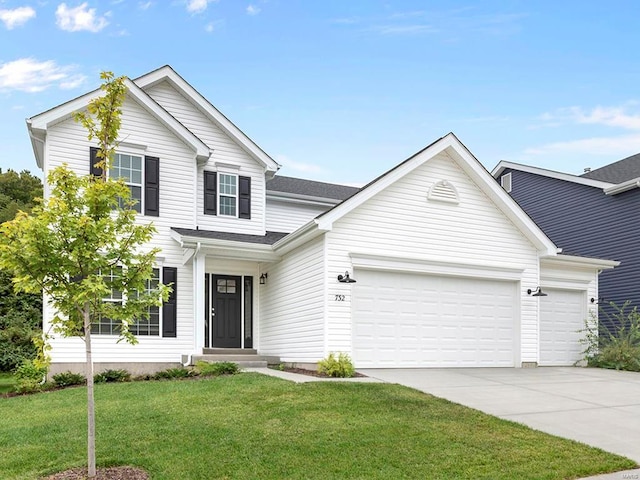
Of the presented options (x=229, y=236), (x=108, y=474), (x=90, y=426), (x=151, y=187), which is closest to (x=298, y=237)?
(x=229, y=236)

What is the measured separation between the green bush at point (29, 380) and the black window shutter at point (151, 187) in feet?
15.1

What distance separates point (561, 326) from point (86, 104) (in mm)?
14044

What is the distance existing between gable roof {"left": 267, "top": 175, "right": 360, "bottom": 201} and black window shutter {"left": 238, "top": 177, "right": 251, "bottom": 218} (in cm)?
129

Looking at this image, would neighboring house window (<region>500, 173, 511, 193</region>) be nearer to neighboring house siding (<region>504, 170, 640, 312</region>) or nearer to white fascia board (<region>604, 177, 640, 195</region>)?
neighboring house siding (<region>504, 170, 640, 312</region>)

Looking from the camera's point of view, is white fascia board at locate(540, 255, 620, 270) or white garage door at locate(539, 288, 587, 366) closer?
white fascia board at locate(540, 255, 620, 270)

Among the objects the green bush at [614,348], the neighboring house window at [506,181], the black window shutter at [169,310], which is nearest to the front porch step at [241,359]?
the black window shutter at [169,310]

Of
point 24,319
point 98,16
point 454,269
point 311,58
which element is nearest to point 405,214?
point 454,269

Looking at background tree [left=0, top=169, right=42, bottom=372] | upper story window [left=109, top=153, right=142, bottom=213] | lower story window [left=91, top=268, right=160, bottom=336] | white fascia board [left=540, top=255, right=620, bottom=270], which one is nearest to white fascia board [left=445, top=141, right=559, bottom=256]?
white fascia board [left=540, top=255, right=620, bottom=270]

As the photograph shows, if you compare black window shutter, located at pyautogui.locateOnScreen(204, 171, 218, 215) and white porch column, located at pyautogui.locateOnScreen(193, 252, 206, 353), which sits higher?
black window shutter, located at pyautogui.locateOnScreen(204, 171, 218, 215)

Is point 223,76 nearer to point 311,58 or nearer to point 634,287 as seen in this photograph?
point 311,58

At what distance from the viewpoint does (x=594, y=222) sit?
2102 centimetres

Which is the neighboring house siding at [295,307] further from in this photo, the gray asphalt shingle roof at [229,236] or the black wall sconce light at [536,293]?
the black wall sconce light at [536,293]

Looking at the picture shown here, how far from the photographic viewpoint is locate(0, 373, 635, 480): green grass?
21.5 feet

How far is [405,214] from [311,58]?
6288mm
